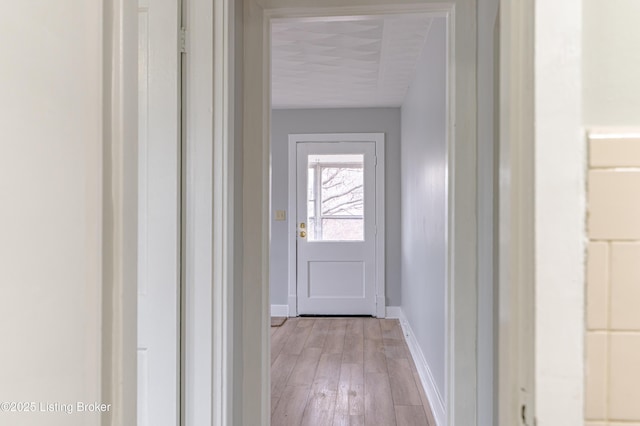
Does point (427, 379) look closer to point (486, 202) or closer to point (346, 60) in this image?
point (486, 202)

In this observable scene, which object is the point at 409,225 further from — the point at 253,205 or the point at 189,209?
the point at 189,209

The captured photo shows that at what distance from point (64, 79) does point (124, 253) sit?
0.95ft

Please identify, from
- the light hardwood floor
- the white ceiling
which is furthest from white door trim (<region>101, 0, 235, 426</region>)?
the light hardwood floor

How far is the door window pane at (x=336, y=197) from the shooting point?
483cm

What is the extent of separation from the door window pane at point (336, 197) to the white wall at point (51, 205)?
418 centimetres

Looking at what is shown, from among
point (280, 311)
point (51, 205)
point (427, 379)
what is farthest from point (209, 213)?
point (280, 311)

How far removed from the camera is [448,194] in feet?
5.59

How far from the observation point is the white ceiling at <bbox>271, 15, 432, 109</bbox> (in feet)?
8.62

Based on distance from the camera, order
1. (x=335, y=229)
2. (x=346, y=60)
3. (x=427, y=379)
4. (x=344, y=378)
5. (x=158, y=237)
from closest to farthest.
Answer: (x=158, y=237), (x=427, y=379), (x=344, y=378), (x=346, y=60), (x=335, y=229)

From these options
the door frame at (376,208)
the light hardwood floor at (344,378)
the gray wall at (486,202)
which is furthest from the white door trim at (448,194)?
the door frame at (376,208)

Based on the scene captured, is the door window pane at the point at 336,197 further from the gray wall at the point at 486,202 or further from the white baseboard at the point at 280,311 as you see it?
the gray wall at the point at 486,202

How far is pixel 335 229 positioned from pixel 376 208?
0.51 m

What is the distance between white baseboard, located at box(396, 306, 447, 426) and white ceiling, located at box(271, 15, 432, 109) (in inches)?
78.0

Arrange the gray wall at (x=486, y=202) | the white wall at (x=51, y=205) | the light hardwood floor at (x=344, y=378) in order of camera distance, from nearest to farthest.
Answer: the white wall at (x=51, y=205)
the gray wall at (x=486, y=202)
the light hardwood floor at (x=344, y=378)
